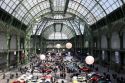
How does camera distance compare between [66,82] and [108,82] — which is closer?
[108,82]

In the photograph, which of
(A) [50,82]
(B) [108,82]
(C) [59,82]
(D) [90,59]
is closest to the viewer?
(D) [90,59]

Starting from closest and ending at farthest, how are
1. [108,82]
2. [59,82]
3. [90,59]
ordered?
[90,59]
[108,82]
[59,82]

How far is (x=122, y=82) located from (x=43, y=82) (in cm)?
1217

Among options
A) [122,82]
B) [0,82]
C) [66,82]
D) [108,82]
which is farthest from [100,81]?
[0,82]

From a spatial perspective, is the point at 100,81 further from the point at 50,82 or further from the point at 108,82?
the point at 50,82

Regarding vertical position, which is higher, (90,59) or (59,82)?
(90,59)

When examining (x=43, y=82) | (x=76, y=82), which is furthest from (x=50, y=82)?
(x=76, y=82)

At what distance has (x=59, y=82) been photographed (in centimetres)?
4500

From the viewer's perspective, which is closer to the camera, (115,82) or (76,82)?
(76,82)

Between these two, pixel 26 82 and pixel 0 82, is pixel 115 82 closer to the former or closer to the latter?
→ pixel 26 82

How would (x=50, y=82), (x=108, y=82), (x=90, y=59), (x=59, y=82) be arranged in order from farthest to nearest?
(x=59, y=82) → (x=50, y=82) → (x=108, y=82) → (x=90, y=59)

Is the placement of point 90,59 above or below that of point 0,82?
above

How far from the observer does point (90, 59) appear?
1126 inches

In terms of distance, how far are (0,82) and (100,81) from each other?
1719 cm
